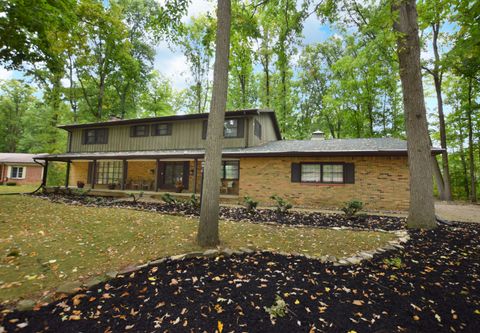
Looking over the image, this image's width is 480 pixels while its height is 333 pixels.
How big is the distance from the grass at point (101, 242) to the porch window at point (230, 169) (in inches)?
284

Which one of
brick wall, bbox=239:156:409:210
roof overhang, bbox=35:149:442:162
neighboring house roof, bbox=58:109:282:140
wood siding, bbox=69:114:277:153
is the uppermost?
neighboring house roof, bbox=58:109:282:140

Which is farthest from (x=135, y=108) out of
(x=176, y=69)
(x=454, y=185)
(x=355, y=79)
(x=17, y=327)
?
(x=454, y=185)

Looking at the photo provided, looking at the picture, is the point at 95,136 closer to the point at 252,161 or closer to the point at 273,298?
the point at 252,161

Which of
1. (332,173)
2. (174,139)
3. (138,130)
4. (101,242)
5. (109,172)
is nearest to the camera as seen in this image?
(101,242)

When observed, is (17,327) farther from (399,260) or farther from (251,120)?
(251,120)

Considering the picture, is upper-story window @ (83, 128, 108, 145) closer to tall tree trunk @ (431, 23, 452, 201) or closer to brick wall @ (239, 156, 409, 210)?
brick wall @ (239, 156, 409, 210)

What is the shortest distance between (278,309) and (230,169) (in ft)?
39.5

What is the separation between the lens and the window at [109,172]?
17781mm

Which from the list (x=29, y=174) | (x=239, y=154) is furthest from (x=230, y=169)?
(x=29, y=174)

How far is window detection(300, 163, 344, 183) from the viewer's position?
A: 11538 millimetres

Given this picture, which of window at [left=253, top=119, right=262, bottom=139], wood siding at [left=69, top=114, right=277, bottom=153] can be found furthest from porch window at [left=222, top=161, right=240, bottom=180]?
window at [left=253, top=119, right=262, bottom=139]

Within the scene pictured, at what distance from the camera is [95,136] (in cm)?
1802

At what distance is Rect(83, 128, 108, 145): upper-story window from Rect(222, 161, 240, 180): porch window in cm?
989

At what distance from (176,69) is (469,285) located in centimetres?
2895
